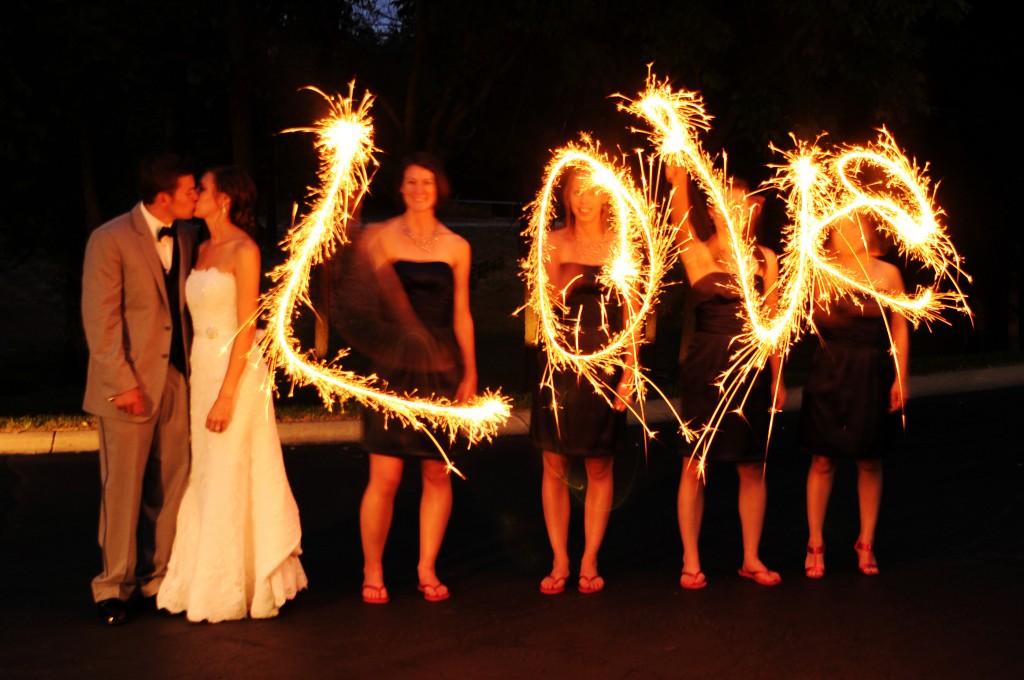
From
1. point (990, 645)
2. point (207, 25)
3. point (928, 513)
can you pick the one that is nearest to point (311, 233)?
point (990, 645)

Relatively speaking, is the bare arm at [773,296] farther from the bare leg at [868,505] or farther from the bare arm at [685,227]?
the bare leg at [868,505]

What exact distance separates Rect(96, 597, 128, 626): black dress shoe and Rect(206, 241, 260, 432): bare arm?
93 centimetres

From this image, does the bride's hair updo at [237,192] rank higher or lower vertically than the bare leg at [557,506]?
higher

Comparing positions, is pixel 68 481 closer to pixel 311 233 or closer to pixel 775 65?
pixel 311 233

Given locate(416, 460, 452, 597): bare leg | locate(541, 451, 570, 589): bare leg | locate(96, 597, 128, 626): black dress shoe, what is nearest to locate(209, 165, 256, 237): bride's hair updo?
locate(416, 460, 452, 597): bare leg

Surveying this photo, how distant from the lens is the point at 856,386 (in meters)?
7.49

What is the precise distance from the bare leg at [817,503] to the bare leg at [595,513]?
3.84 feet

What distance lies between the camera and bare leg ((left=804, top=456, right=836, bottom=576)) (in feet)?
24.3

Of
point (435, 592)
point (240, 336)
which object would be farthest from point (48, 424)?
point (435, 592)

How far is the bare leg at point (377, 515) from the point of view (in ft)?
22.6

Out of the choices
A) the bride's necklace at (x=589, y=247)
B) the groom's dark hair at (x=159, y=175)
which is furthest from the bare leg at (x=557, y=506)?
the groom's dark hair at (x=159, y=175)

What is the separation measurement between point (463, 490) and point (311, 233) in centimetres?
380

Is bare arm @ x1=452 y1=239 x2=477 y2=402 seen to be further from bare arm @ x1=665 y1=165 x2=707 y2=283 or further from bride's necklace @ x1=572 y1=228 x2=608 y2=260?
bare arm @ x1=665 y1=165 x2=707 y2=283

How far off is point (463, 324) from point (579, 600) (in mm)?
1532
